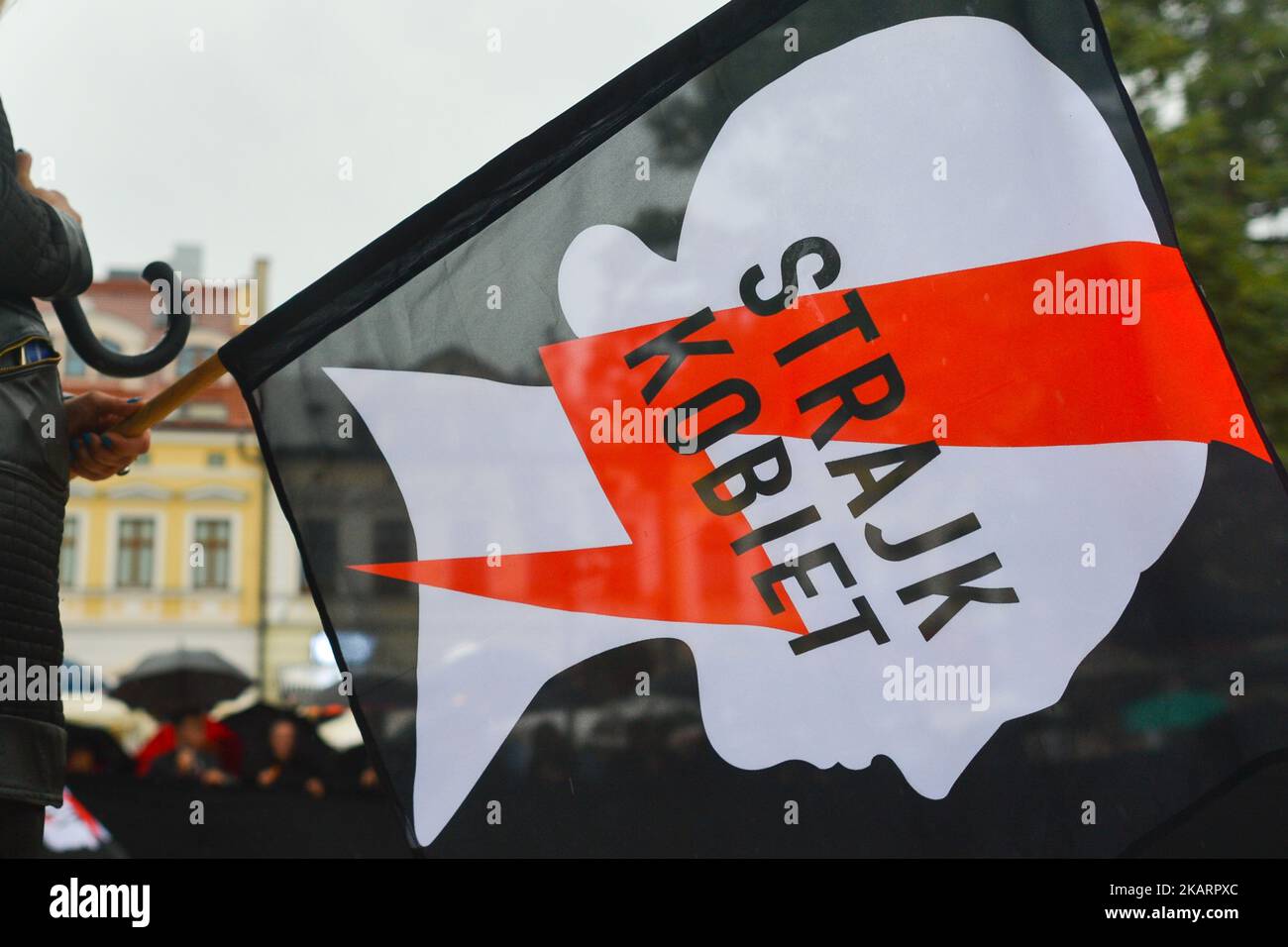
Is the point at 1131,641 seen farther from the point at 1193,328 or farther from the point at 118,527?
the point at 118,527

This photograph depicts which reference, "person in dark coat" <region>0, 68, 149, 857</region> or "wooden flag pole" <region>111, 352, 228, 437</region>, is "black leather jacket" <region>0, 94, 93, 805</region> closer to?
"person in dark coat" <region>0, 68, 149, 857</region>

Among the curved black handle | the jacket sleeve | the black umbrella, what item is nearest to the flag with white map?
the curved black handle

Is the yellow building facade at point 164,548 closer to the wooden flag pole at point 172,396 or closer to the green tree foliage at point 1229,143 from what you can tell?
the green tree foliage at point 1229,143

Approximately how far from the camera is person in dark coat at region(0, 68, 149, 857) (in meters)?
2.49

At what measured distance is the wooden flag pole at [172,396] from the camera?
2.62 m

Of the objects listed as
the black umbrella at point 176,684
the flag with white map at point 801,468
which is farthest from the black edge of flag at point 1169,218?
Result: the black umbrella at point 176,684

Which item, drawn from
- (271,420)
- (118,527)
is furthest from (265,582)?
(271,420)

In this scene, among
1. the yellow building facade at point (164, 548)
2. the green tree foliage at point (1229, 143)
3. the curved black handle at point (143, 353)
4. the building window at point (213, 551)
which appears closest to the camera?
the curved black handle at point (143, 353)

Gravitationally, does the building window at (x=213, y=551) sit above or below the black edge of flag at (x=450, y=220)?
above

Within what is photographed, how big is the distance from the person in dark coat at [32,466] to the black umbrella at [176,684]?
14600 mm

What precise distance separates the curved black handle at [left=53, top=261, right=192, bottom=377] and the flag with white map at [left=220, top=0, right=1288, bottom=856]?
0.91 ft

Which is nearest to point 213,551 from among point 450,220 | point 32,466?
point 32,466

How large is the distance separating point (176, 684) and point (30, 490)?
1766 centimetres
